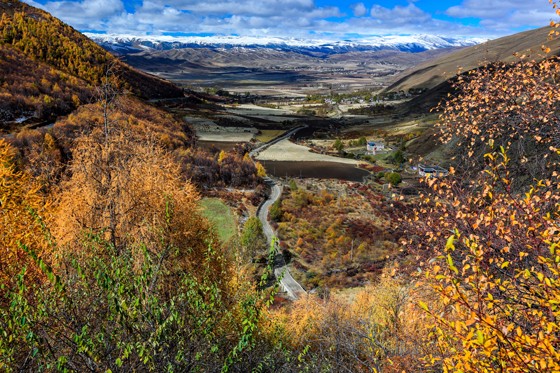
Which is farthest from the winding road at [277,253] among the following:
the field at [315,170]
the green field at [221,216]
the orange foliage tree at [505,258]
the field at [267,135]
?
the field at [267,135]

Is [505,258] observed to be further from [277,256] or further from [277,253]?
[277,256]

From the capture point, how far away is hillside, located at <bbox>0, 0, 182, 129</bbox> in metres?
42.7

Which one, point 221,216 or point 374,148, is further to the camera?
point 374,148

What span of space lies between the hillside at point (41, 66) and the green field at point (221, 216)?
68.2 ft

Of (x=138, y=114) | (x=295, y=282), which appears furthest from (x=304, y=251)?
(x=138, y=114)

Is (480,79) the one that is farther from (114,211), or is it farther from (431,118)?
(431,118)

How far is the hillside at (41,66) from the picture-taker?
140ft

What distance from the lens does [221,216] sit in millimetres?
48156

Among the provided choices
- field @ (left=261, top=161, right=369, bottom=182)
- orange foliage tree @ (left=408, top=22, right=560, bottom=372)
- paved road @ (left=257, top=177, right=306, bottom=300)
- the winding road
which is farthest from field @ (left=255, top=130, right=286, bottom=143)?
orange foliage tree @ (left=408, top=22, right=560, bottom=372)

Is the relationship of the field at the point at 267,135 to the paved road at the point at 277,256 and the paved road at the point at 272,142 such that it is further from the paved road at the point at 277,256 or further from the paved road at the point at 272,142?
the paved road at the point at 277,256

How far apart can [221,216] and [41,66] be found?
122ft

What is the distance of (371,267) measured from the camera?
1613 inches

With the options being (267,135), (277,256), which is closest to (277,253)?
(277,256)

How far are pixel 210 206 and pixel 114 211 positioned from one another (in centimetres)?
3851
